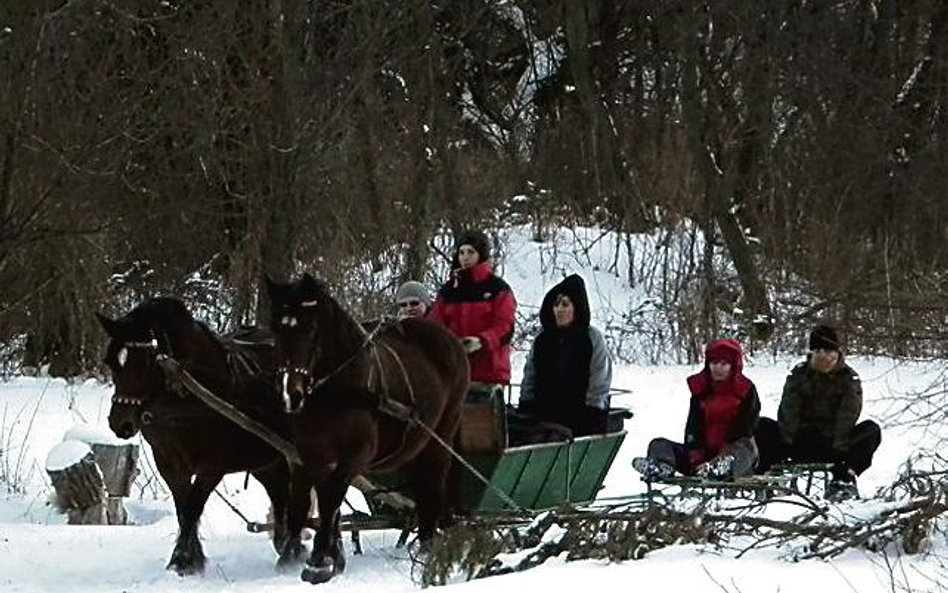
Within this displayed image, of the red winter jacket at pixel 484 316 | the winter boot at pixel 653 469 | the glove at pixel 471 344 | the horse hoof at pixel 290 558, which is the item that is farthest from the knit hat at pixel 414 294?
the horse hoof at pixel 290 558

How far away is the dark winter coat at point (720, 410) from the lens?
9.41 m

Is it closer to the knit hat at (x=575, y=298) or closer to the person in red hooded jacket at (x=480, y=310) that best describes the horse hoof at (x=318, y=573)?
the person in red hooded jacket at (x=480, y=310)

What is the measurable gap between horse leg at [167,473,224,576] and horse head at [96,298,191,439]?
39 cm

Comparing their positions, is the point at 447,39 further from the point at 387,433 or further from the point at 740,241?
the point at 387,433

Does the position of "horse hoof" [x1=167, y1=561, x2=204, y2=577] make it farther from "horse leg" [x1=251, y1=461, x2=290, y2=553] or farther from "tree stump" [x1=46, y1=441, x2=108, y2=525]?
"tree stump" [x1=46, y1=441, x2=108, y2=525]

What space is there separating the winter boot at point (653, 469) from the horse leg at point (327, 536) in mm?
1749

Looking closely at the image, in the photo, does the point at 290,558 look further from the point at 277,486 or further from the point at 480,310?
the point at 480,310

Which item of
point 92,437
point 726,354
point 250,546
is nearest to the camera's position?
point 250,546

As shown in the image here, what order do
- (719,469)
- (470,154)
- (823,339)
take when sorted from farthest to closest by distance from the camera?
1. (470,154)
2. (823,339)
3. (719,469)

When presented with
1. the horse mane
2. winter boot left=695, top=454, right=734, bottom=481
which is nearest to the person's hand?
winter boot left=695, top=454, right=734, bottom=481

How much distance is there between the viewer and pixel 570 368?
9.33 metres

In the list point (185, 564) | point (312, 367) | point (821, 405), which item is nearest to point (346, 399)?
point (312, 367)

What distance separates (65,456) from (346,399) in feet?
8.29

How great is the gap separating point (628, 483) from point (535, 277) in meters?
11.0
